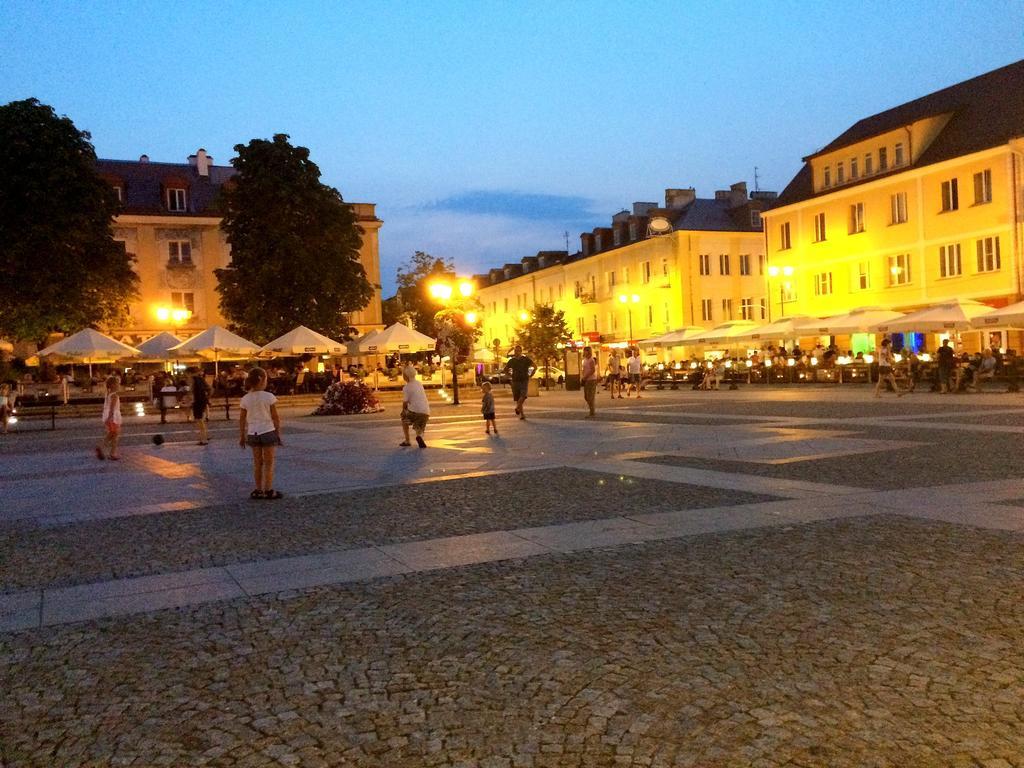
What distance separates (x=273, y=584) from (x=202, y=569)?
34.7 inches

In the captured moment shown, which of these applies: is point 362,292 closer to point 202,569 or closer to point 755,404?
point 755,404

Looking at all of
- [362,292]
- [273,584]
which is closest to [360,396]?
[362,292]

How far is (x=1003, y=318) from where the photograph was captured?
82.9 ft

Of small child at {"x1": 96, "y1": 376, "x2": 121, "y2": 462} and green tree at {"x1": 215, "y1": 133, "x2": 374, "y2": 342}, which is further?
green tree at {"x1": 215, "y1": 133, "x2": 374, "y2": 342}

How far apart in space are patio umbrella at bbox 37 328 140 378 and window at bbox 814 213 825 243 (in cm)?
3239

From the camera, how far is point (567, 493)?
952 cm

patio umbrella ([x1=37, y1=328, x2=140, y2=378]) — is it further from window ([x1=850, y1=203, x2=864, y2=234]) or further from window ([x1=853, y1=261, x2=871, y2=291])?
window ([x1=850, y1=203, x2=864, y2=234])

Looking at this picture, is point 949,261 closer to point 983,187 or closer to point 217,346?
point 983,187

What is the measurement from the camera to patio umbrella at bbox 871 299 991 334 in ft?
89.3

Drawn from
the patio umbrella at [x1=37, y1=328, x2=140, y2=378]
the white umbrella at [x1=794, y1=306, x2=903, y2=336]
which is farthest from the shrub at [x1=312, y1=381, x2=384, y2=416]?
the white umbrella at [x1=794, y1=306, x2=903, y2=336]

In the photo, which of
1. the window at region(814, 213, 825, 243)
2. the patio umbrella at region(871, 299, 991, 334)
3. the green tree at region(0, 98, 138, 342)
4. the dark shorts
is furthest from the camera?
the window at region(814, 213, 825, 243)

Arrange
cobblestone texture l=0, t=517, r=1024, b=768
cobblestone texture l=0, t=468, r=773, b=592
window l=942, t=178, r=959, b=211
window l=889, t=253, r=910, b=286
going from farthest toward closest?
window l=889, t=253, r=910, b=286 → window l=942, t=178, r=959, b=211 → cobblestone texture l=0, t=468, r=773, b=592 → cobblestone texture l=0, t=517, r=1024, b=768

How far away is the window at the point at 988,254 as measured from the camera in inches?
1371

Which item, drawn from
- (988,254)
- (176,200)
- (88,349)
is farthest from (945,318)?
(176,200)
